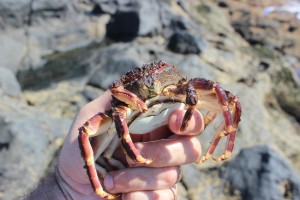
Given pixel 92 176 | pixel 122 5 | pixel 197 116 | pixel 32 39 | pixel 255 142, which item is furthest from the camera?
pixel 122 5

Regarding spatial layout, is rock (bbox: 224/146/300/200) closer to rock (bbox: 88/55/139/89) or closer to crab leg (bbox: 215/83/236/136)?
rock (bbox: 88/55/139/89)

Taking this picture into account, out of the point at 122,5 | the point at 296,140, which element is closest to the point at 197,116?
the point at 296,140

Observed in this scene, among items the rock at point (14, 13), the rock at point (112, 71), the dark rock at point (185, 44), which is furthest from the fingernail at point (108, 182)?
the rock at point (14, 13)

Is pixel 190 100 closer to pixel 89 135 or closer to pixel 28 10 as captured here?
pixel 89 135

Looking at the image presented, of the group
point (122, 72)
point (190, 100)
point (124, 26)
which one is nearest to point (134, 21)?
point (124, 26)

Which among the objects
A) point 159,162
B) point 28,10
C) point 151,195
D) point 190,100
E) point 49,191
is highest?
point 190,100

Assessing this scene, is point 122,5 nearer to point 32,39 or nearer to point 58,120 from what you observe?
point 32,39
